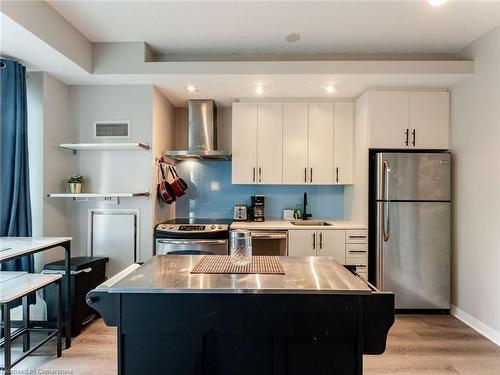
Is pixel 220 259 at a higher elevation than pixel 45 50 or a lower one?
lower

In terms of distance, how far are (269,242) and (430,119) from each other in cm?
219

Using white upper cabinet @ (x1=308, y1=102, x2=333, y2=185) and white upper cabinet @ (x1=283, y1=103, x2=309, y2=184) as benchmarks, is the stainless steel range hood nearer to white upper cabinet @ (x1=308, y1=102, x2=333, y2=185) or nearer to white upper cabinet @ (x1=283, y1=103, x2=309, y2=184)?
white upper cabinet @ (x1=283, y1=103, x2=309, y2=184)

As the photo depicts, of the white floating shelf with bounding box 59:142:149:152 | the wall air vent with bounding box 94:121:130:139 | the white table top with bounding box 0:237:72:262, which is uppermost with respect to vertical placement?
the wall air vent with bounding box 94:121:130:139

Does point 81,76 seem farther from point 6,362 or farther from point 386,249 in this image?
point 386,249

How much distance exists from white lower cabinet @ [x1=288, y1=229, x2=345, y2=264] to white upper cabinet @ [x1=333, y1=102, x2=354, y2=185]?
72cm

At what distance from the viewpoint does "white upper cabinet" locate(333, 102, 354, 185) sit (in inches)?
143

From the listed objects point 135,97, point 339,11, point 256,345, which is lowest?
point 256,345

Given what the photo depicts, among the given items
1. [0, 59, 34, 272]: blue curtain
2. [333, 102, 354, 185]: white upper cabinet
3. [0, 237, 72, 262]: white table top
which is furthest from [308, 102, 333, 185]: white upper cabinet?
[0, 59, 34, 272]: blue curtain

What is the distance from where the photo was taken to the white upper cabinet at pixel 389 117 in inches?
128

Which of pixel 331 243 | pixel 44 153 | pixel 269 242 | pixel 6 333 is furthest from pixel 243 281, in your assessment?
pixel 44 153

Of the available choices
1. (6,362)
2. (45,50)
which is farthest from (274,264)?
(45,50)

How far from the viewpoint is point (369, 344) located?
1.36m

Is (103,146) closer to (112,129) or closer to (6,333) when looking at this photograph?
(112,129)

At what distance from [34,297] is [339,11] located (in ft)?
11.3
